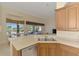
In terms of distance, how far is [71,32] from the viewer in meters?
3.79

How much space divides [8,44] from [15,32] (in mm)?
300

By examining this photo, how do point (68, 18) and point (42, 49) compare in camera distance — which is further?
point (68, 18)

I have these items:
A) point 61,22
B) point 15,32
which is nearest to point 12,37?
point 15,32

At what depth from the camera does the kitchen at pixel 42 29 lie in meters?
2.67

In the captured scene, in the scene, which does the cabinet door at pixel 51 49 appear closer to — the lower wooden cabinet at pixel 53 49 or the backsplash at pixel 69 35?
the lower wooden cabinet at pixel 53 49

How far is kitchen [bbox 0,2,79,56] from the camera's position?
2.67 m

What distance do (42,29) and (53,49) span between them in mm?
735

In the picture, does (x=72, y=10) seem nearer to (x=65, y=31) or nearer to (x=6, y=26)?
A: (x=65, y=31)

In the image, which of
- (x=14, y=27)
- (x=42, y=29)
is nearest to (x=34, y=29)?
(x=42, y=29)

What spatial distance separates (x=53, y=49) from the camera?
3369 mm

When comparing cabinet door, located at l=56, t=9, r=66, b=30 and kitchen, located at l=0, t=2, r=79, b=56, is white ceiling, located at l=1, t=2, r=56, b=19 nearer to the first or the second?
kitchen, located at l=0, t=2, r=79, b=56

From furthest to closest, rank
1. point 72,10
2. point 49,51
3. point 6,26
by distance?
1. point 72,10
2. point 49,51
3. point 6,26

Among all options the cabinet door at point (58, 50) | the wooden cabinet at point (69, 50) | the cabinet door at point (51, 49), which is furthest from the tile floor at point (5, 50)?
the wooden cabinet at point (69, 50)

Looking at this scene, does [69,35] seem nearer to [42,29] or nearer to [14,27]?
[42,29]
